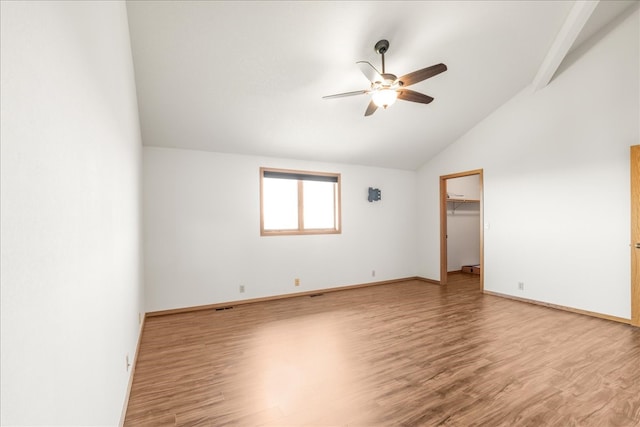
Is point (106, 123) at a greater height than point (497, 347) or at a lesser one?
greater

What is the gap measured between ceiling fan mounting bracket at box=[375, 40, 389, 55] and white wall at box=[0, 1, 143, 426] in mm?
2441

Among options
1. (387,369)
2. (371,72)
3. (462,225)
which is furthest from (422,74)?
(462,225)

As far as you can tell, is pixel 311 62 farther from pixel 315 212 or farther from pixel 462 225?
pixel 462 225

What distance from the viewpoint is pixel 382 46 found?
9.86ft

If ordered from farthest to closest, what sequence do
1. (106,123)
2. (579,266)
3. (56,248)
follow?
(579,266)
(106,123)
(56,248)

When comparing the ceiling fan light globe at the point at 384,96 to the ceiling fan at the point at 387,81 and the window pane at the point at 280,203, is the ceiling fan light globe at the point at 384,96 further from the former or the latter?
the window pane at the point at 280,203

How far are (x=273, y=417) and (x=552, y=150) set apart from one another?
4.98 metres

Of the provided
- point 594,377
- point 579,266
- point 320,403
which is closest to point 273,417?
point 320,403

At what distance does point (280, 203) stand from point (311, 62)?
2496mm

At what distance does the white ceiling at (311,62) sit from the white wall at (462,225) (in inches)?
97.9

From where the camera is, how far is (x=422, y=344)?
296 centimetres

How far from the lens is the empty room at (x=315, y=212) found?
0.83m

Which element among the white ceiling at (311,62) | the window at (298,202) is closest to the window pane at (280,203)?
the window at (298,202)

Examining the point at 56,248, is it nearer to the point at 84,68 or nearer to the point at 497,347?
the point at 84,68
